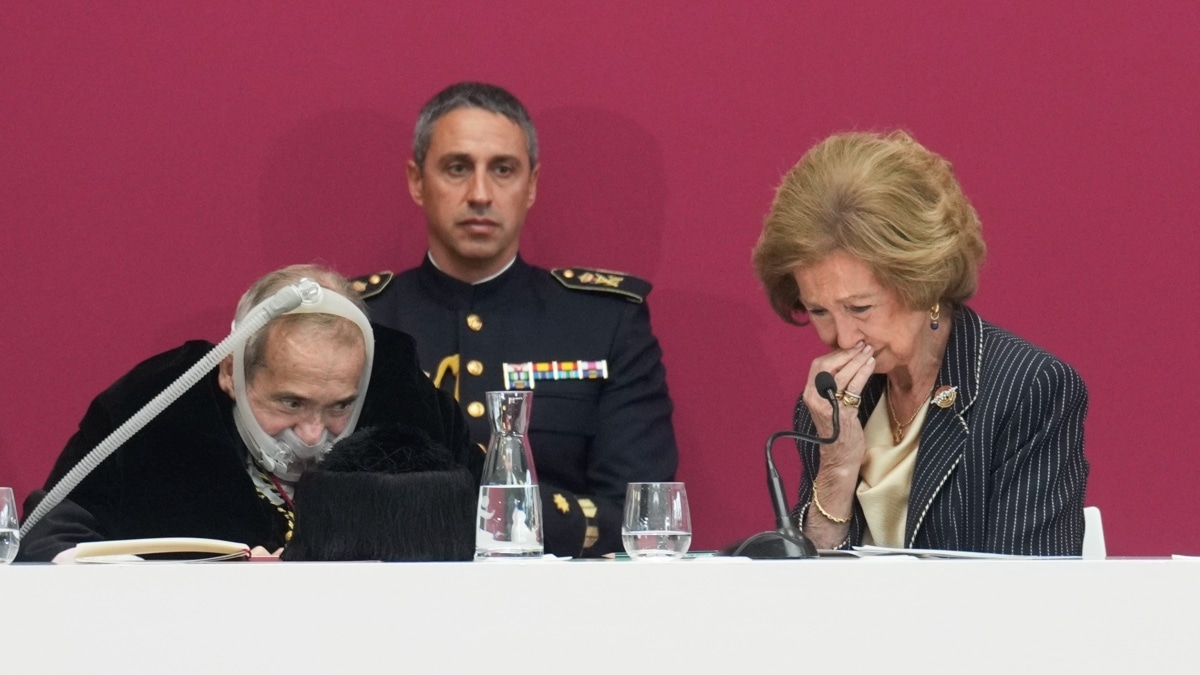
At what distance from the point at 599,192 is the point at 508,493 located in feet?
5.58

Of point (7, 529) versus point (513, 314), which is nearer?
point (7, 529)

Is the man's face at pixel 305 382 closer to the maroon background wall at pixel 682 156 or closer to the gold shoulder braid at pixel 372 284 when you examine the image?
the gold shoulder braid at pixel 372 284

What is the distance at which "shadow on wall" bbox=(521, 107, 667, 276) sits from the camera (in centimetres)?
326

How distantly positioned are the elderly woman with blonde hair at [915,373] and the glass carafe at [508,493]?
71cm

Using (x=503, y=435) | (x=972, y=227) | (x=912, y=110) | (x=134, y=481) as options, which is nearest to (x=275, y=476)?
(x=134, y=481)

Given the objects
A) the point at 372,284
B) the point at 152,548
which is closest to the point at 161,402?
the point at 152,548

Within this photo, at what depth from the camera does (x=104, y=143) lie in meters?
3.22

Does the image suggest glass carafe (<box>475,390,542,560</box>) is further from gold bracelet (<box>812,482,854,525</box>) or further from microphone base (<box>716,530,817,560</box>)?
gold bracelet (<box>812,482,854,525</box>)

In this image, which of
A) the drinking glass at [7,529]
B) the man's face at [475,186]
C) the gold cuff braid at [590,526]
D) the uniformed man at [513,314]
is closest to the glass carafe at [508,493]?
the drinking glass at [7,529]

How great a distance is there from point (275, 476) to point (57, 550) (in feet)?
1.28

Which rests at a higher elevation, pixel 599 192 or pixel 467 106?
pixel 467 106

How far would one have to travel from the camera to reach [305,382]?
223 centimetres

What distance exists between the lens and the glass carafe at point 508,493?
1635 mm

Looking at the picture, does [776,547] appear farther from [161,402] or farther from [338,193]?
[338,193]
